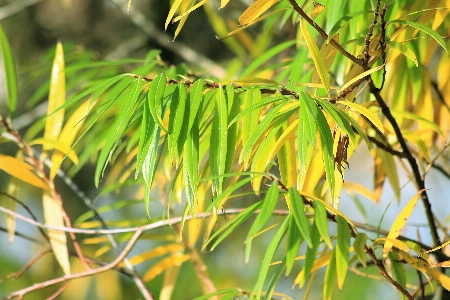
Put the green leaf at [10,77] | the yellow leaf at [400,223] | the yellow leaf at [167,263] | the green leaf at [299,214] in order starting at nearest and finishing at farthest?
1. the green leaf at [299,214]
2. the yellow leaf at [400,223]
3. the green leaf at [10,77]
4. the yellow leaf at [167,263]

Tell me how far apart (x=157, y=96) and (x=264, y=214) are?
0.11 metres

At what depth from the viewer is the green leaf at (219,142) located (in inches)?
17.1

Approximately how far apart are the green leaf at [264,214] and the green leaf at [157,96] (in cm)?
9

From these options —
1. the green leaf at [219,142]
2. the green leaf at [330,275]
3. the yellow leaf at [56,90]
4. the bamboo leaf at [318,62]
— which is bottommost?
the green leaf at [330,275]

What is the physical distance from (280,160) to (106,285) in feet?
3.17

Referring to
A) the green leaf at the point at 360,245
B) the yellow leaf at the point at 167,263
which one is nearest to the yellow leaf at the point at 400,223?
the green leaf at the point at 360,245

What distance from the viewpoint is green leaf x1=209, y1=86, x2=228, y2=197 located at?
0.43m

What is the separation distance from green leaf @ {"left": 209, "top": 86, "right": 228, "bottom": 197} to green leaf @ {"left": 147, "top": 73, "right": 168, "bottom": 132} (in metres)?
0.04

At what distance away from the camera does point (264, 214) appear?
0.39m

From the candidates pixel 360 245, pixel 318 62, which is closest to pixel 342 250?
pixel 360 245

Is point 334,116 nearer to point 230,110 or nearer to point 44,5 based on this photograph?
point 230,110

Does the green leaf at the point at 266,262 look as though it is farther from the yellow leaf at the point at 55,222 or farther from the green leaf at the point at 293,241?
the yellow leaf at the point at 55,222

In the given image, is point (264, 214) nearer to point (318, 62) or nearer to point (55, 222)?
point (318, 62)

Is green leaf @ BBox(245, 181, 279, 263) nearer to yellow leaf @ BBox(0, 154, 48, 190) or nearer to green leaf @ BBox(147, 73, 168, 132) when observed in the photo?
green leaf @ BBox(147, 73, 168, 132)
